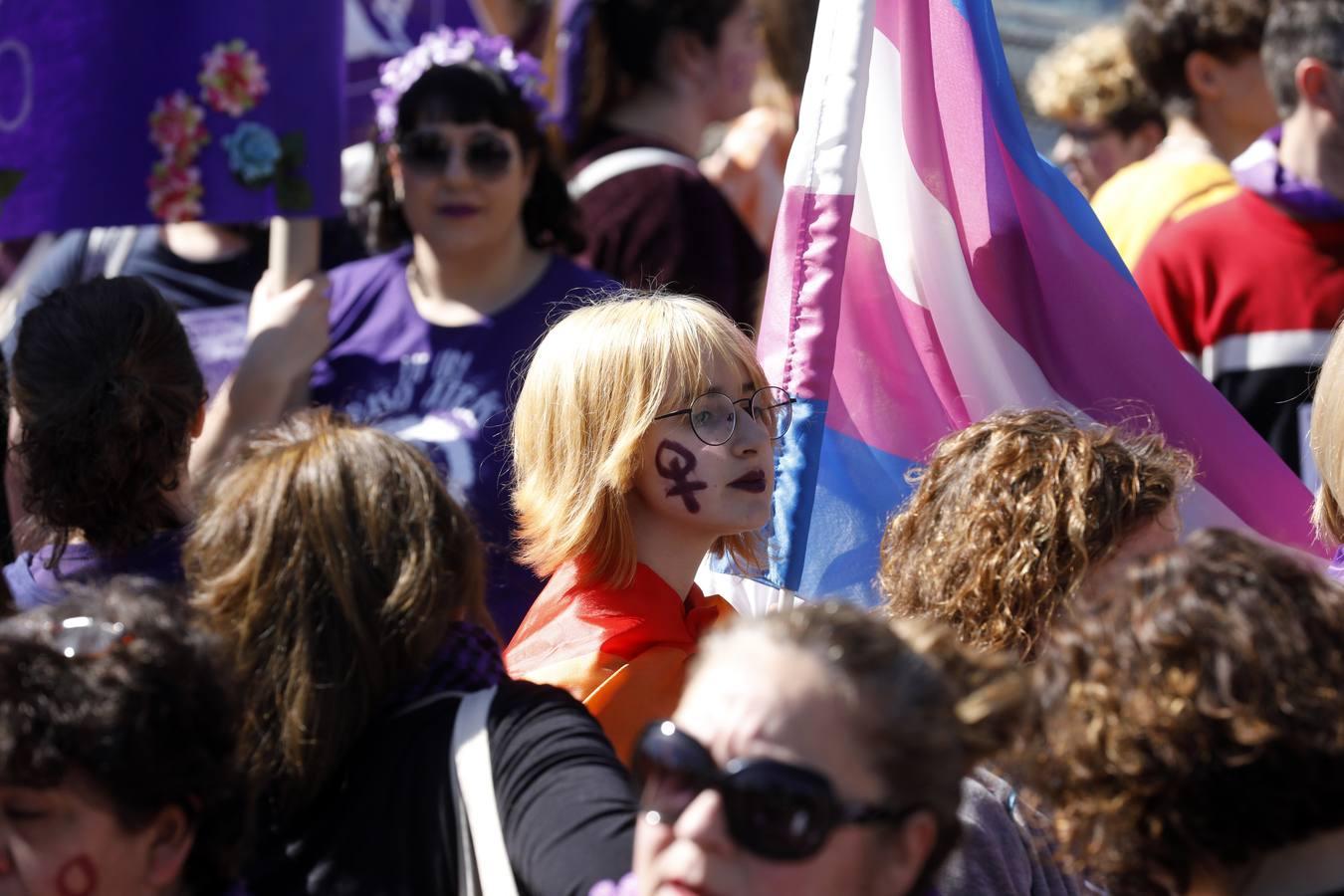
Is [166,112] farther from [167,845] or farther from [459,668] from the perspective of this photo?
[167,845]

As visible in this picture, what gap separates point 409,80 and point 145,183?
26.7 inches

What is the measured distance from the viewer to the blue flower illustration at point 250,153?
3.79m

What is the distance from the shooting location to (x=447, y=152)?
3932 mm

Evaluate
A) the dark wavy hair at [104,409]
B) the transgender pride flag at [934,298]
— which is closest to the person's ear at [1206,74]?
the transgender pride flag at [934,298]

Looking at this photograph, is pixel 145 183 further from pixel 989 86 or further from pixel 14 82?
pixel 989 86

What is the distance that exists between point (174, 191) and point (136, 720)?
2.26 meters

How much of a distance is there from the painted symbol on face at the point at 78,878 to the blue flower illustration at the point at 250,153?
2328mm

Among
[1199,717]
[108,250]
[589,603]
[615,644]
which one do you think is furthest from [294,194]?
[1199,717]

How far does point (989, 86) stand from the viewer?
3180mm

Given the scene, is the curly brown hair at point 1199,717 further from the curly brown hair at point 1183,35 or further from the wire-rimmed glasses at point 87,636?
the curly brown hair at point 1183,35

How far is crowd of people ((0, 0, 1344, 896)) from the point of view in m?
1.62

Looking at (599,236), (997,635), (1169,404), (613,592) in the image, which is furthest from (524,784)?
(599,236)

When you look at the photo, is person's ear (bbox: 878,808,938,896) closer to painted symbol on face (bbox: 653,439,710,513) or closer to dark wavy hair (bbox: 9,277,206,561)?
painted symbol on face (bbox: 653,439,710,513)

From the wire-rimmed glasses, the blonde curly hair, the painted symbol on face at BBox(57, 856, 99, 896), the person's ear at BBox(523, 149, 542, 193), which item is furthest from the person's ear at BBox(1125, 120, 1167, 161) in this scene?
the painted symbol on face at BBox(57, 856, 99, 896)
